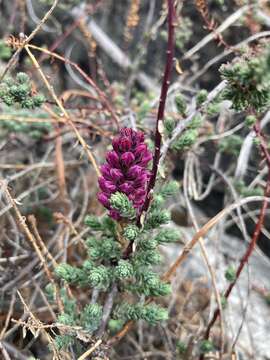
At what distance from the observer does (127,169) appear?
1103 mm

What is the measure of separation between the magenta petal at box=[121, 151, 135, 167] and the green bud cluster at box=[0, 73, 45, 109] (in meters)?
0.34

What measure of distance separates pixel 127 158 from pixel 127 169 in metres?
0.03

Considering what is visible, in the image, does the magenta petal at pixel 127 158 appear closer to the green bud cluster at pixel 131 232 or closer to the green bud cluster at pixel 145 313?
the green bud cluster at pixel 131 232

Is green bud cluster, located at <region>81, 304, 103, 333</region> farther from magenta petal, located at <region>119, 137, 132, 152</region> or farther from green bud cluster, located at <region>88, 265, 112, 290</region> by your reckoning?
magenta petal, located at <region>119, 137, 132, 152</region>

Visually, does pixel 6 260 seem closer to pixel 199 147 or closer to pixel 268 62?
pixel 199 147

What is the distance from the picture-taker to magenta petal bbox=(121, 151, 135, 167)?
107 centimetres

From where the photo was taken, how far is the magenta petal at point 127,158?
1073 millimetres

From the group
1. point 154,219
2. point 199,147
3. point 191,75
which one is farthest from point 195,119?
point 191,75

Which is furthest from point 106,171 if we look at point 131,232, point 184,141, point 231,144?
point 231,144

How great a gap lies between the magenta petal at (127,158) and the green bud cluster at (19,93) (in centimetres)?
34

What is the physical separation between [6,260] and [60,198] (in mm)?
467

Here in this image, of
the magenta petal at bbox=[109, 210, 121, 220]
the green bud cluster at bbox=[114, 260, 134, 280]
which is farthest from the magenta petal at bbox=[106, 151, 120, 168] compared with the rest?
the green bud cluster at bbox=[114, 260, 134, 280]

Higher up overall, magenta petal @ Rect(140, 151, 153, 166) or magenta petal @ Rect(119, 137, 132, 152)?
magenta petal @ Rect(119, 137, 132, 152)

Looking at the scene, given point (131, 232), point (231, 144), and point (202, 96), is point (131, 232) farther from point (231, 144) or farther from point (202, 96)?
point (231, 144)
